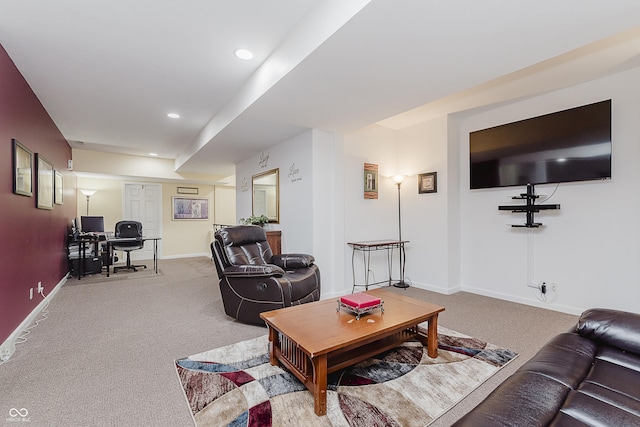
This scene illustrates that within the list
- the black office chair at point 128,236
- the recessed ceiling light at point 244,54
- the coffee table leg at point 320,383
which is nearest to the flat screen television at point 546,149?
the recessed ceiling light at point 244,54

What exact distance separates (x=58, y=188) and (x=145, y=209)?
3.23 m

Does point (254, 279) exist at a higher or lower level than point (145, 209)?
lower

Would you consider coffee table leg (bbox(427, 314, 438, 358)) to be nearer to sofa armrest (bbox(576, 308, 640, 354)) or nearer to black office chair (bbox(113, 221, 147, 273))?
sofa armrest (bbox(576, 308, 640, 354))

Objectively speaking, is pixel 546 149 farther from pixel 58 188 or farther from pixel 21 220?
pixel 58 188

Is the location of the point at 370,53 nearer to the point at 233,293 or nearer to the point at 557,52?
the point at 557,52

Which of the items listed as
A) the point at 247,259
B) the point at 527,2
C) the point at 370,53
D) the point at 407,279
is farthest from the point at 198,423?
the point at 407,279

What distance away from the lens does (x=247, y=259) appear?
3.32 meters

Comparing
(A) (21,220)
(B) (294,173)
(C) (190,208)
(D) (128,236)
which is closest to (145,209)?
(C) (190,208)

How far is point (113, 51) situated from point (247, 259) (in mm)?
2372

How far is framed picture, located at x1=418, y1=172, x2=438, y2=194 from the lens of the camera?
4.23 metres

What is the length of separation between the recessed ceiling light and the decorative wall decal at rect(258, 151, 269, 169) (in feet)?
8.14

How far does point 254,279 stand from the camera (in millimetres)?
2818

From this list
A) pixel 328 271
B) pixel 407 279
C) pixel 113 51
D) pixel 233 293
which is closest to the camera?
pixel 113 51

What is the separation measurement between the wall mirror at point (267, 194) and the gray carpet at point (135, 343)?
1605mm
